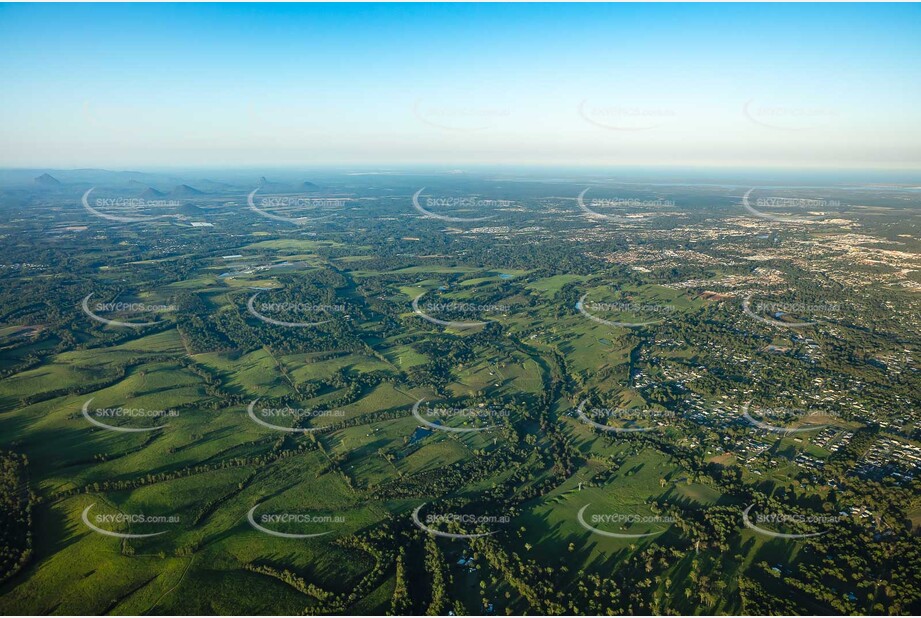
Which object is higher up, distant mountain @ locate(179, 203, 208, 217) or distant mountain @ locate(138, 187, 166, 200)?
distant mountain @ locate(138, 187, 166, 200)

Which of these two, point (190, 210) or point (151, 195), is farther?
point (151, 195)

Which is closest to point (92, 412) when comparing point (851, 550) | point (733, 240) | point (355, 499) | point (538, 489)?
point (355, 499)

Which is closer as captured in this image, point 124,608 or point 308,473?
point 124,608

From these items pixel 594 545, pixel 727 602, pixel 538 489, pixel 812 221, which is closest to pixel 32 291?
pixel 538 489

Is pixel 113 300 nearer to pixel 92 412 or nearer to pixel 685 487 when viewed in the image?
pixel 92 412

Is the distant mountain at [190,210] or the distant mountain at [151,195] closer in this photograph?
the distant mountain at [190,210]

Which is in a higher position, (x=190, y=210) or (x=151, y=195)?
(x=151, y=195)

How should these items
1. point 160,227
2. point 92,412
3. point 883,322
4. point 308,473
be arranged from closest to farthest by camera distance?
point 308,473 → point 92,412 → point 883,322 → point 160,227

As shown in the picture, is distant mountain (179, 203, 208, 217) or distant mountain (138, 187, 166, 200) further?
distant mountain (138, 187, 166, 200)

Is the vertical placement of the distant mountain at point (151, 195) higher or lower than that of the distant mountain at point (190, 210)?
higher

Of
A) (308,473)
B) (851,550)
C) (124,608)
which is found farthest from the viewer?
(308,473)
